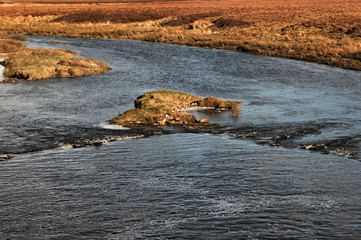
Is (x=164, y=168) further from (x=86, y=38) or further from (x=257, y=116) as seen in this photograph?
(x=86, y=38)

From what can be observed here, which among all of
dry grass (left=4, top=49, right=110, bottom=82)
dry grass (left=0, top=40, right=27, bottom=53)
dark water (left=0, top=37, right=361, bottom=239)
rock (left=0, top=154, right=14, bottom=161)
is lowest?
dark water (left=0, top=37, right=361, bottom=239)

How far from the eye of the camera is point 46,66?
39.0 metres

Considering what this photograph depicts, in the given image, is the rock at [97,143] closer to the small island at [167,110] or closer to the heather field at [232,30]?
the small island at [167,110]

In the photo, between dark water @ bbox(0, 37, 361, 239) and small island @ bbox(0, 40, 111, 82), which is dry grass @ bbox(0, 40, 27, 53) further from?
dark water @ bbox(0, 37, 361, 239)

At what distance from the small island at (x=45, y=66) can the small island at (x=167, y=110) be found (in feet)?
46.2

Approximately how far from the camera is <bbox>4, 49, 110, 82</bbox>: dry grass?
37.1 metres

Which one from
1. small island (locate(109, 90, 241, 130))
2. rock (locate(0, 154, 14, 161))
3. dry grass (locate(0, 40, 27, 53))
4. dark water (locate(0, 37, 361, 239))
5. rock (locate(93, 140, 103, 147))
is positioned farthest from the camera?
dry grass (locate(0, 40, 27, 53))

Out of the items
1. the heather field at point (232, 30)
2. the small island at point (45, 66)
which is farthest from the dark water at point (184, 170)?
the heather field at point (232, 30)

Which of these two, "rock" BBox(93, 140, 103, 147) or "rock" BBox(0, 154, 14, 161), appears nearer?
"rock" BBox(0, 154, 14, 161)

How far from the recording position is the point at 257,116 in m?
25.2

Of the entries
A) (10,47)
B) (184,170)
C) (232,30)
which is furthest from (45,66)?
(232,30)

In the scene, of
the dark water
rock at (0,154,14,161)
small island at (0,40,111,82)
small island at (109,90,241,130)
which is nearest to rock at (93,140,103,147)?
the dark water

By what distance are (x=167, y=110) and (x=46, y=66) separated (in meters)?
18.0

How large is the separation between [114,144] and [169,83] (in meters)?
15.2
